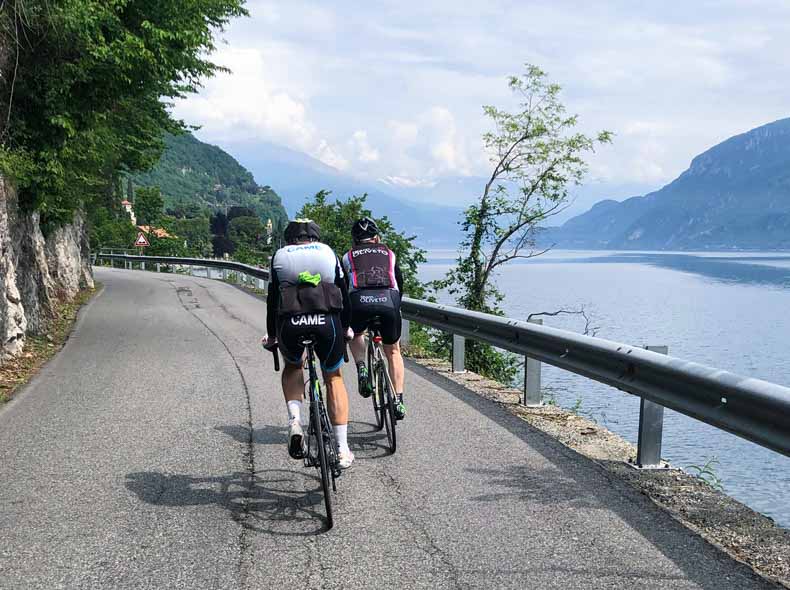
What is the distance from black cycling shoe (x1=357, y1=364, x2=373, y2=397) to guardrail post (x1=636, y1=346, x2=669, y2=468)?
2238 millimetres

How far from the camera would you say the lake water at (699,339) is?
10.6 m

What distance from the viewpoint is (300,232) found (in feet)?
16.6

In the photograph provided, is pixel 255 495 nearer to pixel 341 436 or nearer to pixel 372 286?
pixel 341 436

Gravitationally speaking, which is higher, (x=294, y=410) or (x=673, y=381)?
(x=673, y=381)

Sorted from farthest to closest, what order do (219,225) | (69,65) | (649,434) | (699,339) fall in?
(219,225)
(699,339)
(69,65)
(649,434)

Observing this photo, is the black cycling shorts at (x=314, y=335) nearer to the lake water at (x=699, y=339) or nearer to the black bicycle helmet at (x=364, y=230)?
the black bicycle helmet at (x=364, y=230)

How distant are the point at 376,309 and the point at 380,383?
0.65 meters

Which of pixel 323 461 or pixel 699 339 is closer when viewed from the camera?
pixel 323 461

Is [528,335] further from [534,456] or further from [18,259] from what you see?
[18,259]

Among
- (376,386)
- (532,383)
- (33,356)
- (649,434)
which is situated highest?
(376,386)

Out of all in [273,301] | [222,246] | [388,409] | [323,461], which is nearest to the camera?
[323,461]

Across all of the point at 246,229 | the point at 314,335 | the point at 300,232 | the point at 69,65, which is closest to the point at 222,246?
the point at 246,229

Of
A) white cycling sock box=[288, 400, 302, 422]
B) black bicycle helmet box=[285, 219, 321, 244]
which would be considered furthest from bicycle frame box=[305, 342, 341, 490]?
black bicycle helmet box=[285, 219, 321, 244]

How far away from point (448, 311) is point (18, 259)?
27.2 feet
